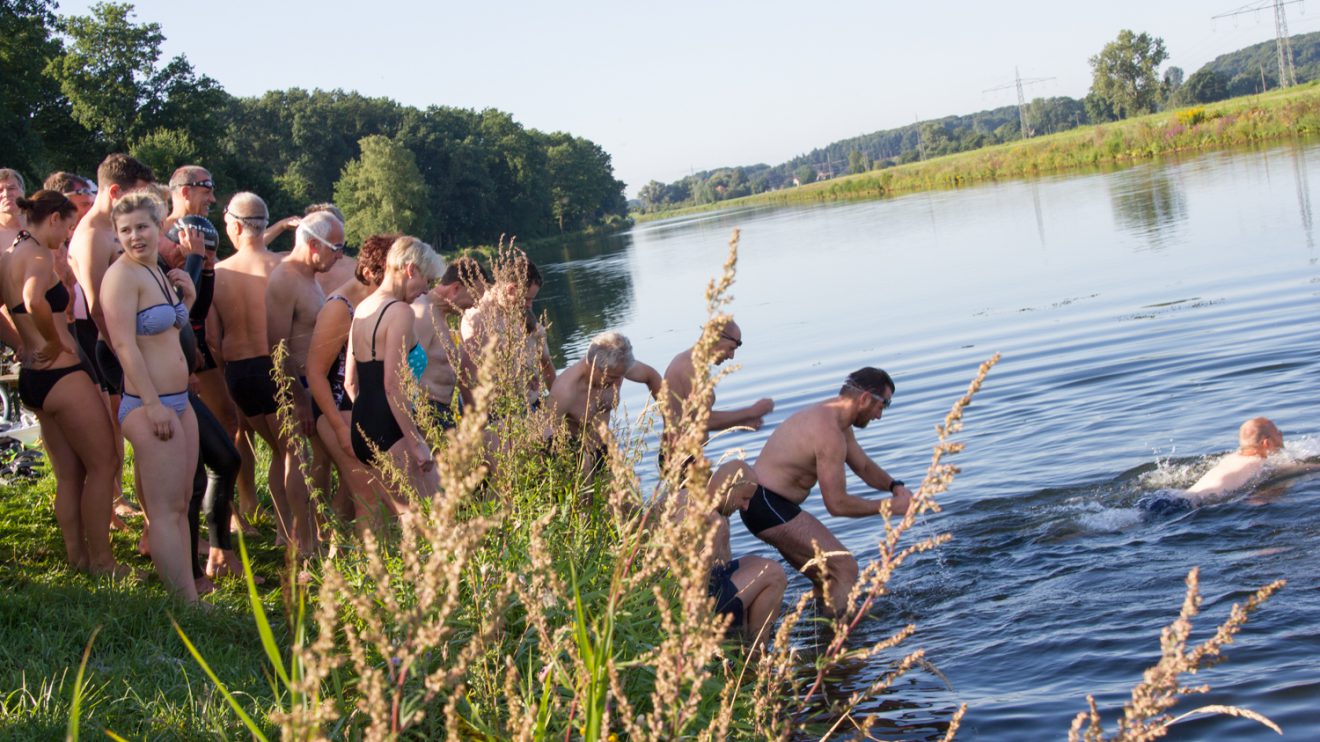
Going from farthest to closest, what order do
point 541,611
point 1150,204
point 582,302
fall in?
point 582,302
point 1150,204
point 541,611

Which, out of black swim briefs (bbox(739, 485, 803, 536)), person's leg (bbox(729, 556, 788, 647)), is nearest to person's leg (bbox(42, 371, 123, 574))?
person's leg (bbox(729, 556, 788, 647))

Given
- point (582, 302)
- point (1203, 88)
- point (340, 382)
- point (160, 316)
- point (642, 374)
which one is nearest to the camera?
point (160, 316)

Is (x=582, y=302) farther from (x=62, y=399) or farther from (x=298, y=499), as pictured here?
(x=62, y=399)

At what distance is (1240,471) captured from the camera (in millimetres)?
7605

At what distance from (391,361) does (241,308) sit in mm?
1376

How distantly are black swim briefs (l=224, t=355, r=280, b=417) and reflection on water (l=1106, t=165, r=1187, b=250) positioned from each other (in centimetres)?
1755

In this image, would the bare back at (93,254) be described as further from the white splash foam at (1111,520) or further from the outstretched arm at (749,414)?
the white splash foam at (1111,520)

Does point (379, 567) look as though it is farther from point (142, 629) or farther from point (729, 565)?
point (729, 565)

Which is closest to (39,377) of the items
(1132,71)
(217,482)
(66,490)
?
(66,490)

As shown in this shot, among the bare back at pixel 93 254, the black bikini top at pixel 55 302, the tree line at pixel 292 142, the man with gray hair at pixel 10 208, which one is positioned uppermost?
the tree line at pixel 292 142

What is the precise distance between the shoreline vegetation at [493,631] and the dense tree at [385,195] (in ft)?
216

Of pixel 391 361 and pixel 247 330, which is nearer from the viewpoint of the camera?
pixel 391 361

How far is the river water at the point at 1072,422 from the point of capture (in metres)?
5.45

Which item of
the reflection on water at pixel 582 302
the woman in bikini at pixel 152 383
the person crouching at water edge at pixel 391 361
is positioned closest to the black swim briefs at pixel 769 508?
the person crouching at water edge at pixel 391 361
